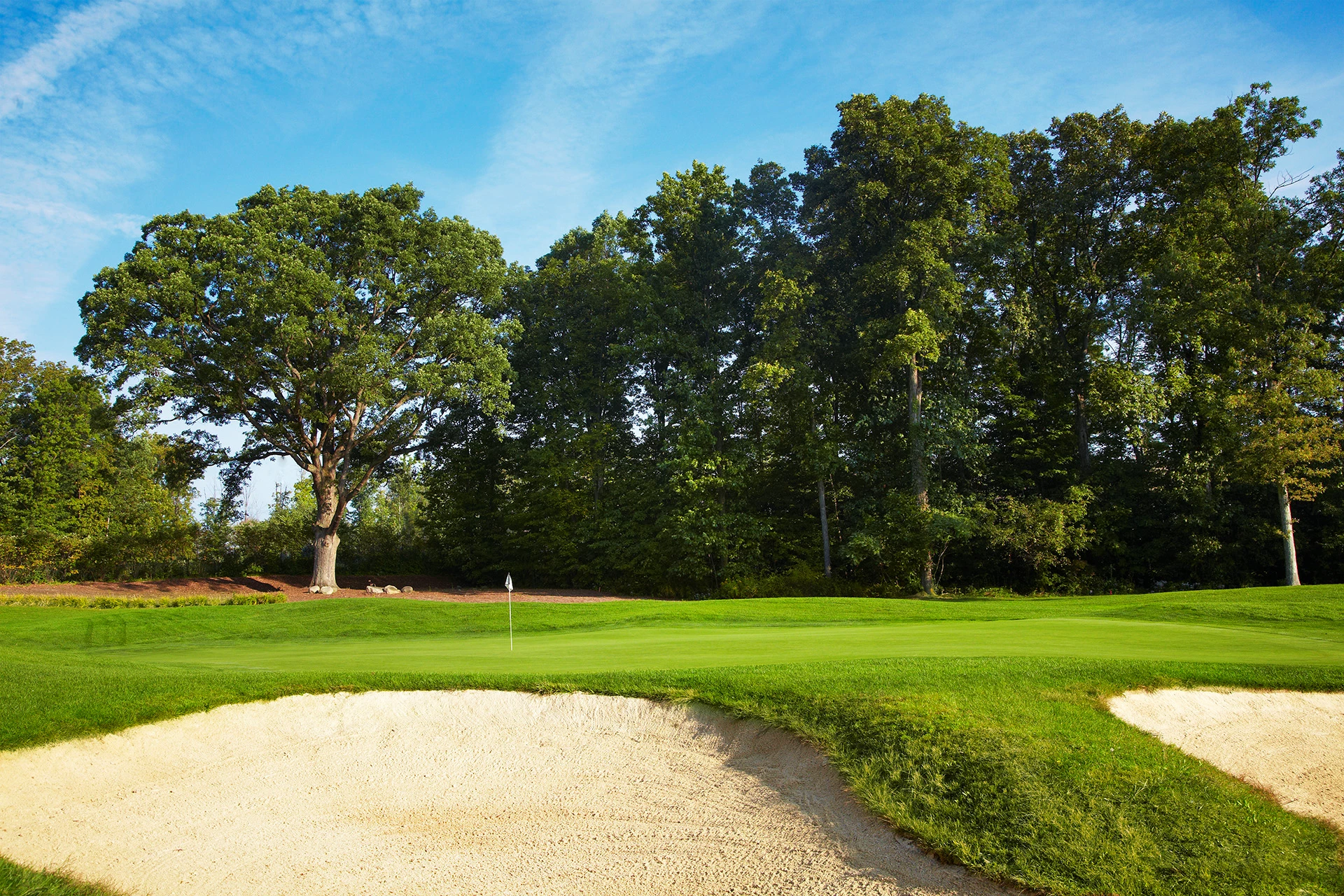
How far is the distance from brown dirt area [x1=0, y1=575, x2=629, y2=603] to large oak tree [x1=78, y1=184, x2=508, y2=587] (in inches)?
119

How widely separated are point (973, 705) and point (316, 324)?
26.3 m

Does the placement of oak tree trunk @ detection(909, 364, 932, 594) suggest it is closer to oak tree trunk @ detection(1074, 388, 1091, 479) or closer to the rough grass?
oak tree trunk @ detection(1074, 388, 1091, 479)

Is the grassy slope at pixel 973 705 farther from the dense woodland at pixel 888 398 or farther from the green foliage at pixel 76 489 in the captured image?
the green foliage at pixel 76 489

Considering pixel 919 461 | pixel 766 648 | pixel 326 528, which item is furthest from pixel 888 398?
Answer: pixel 326 528

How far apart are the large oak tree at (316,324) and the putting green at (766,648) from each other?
14331 mm

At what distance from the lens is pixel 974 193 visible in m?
29.0

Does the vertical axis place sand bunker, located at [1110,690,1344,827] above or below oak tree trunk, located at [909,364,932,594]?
below

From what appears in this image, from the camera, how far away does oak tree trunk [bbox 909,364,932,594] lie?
91.1 feet

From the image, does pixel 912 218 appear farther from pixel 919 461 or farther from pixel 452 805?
pixel 452 805

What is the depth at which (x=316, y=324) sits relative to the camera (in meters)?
27.8

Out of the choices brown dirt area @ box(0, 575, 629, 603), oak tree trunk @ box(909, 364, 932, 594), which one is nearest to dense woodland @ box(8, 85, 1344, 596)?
oak tree trunk @ box(909, 364, 932, 594)

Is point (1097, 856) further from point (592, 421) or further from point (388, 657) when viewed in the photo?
point (592, 421)

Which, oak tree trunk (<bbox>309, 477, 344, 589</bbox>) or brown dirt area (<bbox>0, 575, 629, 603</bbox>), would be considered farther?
oak tree trunk (<bbox>309, 477, 344, 589</bbox>)

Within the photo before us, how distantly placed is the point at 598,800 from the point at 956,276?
26.9 m
